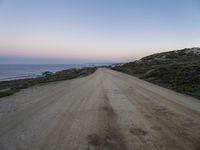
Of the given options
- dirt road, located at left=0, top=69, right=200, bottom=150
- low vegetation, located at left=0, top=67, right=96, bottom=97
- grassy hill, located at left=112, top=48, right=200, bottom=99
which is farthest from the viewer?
low vegetation, located at left=0, top=67, right=96, bottom=97

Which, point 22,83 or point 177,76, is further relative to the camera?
point 22,83

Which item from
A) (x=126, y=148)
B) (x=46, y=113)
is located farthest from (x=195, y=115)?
(x=46, y=113)

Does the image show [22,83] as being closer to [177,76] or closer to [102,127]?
[177,76]

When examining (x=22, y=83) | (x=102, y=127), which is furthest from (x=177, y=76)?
(x=22, y=83)

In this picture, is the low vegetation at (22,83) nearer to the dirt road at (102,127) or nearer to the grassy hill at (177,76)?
the dirt road at (102,127)

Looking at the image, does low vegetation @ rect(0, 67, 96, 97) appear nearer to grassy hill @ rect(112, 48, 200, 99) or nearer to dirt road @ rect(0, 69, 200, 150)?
dirt road @ rect(0, 69, 200, 150)

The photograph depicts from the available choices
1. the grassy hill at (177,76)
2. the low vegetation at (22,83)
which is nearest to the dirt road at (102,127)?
the grassy hill at (177,76)

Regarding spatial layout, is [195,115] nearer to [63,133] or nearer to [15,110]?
[63,133]

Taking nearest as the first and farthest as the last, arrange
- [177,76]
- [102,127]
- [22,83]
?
[102,127], [177,76], [22,83]

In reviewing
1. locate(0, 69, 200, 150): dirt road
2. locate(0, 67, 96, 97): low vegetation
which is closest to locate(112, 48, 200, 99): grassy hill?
locate(0, 69, 200, 150): dirt road

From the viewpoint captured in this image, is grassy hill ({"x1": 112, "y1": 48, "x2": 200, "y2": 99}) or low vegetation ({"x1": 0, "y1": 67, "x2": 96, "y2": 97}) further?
low vegetation ({"x1": 0, "y1": 67, "x2": 96, "y2": 97})

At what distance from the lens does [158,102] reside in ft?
40.9

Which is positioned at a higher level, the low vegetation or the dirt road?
the dirt road

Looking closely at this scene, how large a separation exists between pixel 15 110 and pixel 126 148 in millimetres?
7150
